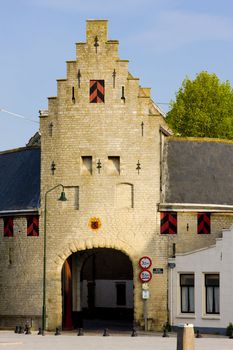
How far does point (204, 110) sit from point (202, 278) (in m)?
42.1

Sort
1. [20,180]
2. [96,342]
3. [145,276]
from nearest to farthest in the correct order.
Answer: [96,342] < [145,276] < [20,180]

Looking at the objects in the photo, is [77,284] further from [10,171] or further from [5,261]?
[10,171]

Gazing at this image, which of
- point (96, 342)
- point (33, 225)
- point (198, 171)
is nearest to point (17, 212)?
point (33, 225)

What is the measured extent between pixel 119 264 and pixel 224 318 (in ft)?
95.5

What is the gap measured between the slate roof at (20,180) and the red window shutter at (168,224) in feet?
22.8

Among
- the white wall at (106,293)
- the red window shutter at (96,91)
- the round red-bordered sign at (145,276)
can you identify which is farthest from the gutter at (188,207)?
the white wall at (106,293)

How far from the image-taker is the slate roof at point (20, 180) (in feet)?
194

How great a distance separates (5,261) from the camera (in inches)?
2320

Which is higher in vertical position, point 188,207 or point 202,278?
point 188,207

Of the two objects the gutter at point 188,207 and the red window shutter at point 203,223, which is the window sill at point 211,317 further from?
the gutter at point 188,207

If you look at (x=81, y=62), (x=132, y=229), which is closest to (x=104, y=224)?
(x=132, y=229)

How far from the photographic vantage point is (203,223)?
2232 inches

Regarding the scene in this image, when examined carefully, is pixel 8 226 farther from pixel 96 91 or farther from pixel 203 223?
pixel 203 223

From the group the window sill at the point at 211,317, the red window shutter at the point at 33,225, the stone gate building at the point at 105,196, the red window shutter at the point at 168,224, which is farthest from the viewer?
the red window shutter at the point at 33,225
